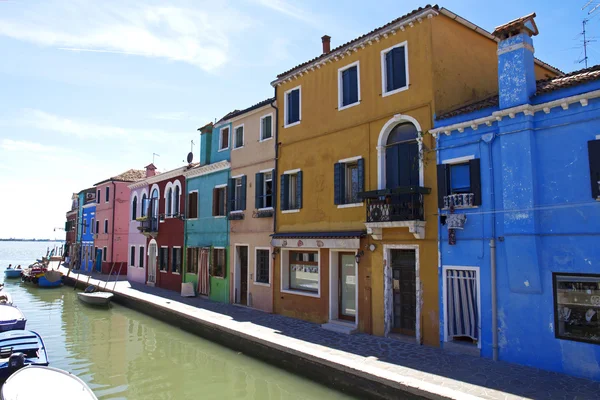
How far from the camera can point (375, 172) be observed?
1283 cm

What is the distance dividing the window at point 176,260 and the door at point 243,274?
616cm

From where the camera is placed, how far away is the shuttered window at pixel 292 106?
16.4 m

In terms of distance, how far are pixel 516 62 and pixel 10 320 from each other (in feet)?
55.9

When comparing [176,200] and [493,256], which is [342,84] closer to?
[493,256]

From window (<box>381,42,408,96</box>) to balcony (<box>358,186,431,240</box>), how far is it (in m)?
3.10

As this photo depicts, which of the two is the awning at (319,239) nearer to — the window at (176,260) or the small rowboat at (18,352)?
the small rowboat at (18,352)

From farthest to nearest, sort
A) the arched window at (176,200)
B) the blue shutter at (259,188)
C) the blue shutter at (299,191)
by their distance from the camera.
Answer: the arched window at (176,200) < the blue shutter at (259,188) < the blue shutter at (299,191)

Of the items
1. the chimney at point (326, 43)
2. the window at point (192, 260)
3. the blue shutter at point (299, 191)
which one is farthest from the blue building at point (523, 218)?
the window at point (192, 260)

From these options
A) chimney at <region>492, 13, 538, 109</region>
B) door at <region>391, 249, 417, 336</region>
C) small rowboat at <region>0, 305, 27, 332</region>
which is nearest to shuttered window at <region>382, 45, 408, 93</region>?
chimney at <region>492, 13, 538, 109</region>

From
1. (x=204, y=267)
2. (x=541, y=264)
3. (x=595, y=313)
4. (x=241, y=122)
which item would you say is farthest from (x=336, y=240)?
(x=204, y=267)

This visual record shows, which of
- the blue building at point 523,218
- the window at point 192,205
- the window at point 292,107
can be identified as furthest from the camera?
the window at point 192,205


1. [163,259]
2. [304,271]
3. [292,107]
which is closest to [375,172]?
[304,271]

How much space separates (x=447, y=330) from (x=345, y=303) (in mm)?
3953

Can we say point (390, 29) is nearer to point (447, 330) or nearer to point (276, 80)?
point (276, 80)
